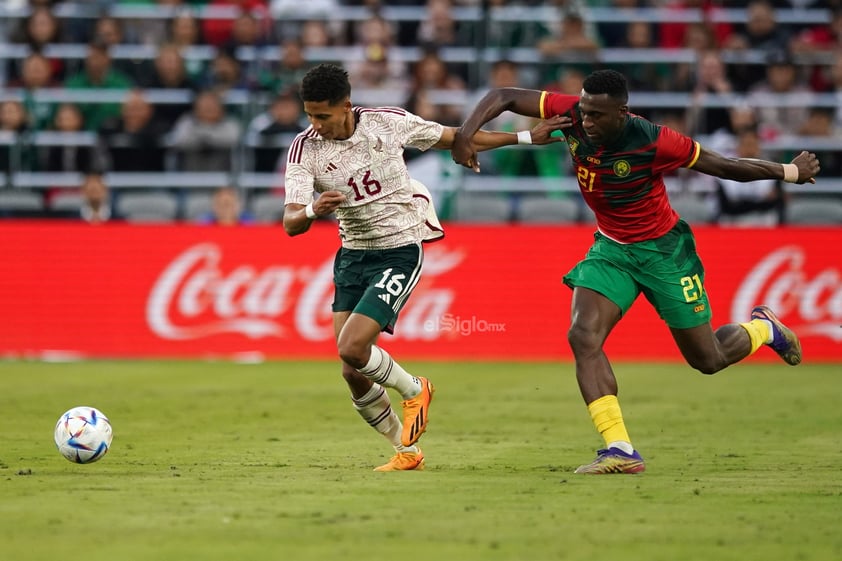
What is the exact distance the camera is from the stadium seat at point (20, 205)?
19875 millimetres

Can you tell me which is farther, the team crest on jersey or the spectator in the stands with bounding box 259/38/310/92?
the spectator in the stands with bounding box 259/38/310/92

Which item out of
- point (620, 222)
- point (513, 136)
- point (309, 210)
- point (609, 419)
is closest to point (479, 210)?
point (620, 222)

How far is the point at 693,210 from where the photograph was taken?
778 inches

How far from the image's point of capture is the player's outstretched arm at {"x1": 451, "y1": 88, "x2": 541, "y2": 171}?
9461 millimetres

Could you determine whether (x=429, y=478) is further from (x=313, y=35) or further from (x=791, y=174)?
Answer: (x=313, y=35)

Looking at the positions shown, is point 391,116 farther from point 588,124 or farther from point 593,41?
point 593,41

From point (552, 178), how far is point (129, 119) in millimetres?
6445

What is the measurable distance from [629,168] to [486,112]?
1060 mm

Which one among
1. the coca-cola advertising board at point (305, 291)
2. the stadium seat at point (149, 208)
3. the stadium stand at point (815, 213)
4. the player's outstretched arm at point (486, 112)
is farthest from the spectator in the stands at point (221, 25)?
the player's outstretched arm at point (486, 112)

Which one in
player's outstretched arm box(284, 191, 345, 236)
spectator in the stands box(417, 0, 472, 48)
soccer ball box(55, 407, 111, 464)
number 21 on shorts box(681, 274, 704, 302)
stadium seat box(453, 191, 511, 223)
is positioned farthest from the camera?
spectator in the stands box(417, 0, 472, 48)

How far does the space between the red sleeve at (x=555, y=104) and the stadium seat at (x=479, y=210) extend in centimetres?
1048

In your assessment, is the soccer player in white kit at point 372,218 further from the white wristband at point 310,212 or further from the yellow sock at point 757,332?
the yellow sock at point 757,332

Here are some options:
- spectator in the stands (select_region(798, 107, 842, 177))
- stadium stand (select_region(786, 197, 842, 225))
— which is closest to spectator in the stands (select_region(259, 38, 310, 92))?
stadium stand (select_region(786, 197, 842, 225))

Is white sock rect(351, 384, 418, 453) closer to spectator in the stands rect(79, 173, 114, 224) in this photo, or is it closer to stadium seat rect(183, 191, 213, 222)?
spectator in the stands rect(79, 173, 114, 224)
